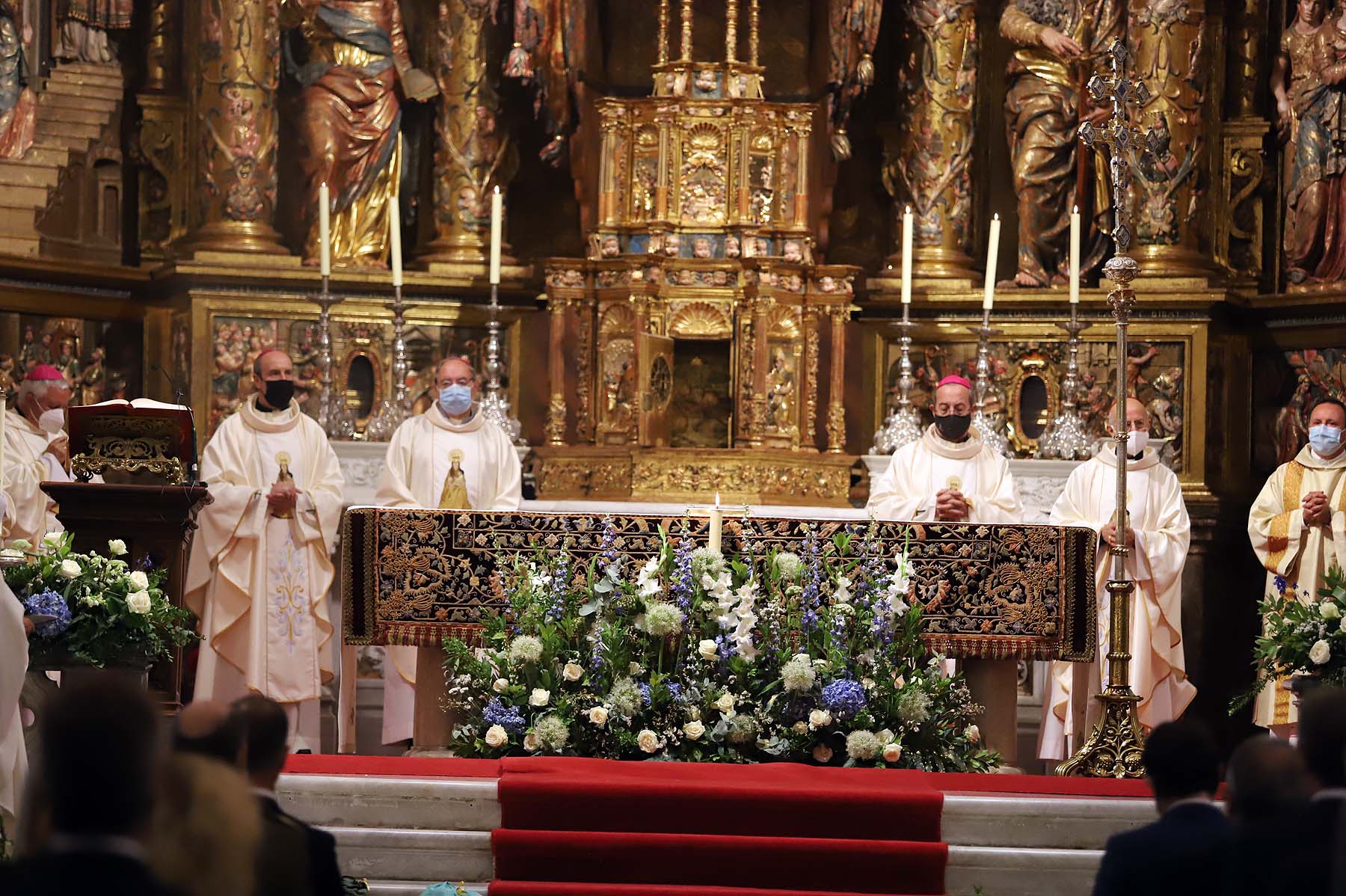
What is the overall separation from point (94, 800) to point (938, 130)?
34.8ft

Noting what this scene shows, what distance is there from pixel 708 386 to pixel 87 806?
9488 mm

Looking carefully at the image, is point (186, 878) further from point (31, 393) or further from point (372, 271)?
point (372, 271)

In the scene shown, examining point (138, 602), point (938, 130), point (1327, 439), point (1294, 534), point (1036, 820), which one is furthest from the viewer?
point (938, 130)

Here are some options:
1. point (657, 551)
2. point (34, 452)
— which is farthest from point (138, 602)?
point (34, 452)

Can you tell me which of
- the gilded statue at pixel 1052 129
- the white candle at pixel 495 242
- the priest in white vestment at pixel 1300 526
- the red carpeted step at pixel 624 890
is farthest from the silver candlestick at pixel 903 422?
the red carpeted step at pixel 624 890

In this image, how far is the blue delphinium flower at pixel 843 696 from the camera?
8711 millimetres

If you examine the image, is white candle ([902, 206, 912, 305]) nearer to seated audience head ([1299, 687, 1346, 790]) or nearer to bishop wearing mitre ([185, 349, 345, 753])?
bishop wearing mitre ([185, 349, 345, 753])

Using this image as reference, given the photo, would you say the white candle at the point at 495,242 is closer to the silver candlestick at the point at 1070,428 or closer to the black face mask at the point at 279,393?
the black face mask at the point at 279,393

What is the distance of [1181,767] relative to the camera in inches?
192

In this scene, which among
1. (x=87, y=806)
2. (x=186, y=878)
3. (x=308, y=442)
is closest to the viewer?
(x=87, y=806)

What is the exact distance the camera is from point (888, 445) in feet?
41.0

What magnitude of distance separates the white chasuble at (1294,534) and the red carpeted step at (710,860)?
4.13 m

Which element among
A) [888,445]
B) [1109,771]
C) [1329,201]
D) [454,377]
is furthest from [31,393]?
[1329,201]

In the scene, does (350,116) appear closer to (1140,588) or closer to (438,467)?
(438,467)
